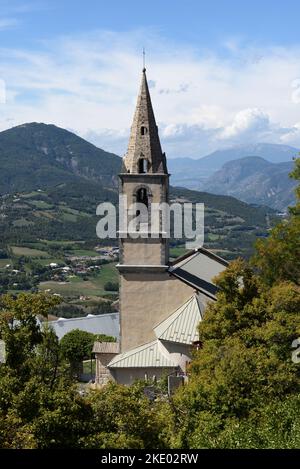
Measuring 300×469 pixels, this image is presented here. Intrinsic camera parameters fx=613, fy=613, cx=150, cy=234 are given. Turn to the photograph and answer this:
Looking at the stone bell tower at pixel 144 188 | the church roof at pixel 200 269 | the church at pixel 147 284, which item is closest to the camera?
the church at pixel 147 284

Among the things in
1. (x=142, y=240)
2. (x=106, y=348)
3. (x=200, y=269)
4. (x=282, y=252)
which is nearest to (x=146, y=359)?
(x=106, y=348)

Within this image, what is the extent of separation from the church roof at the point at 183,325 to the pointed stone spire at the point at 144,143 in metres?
7.36

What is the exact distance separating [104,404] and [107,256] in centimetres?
16195

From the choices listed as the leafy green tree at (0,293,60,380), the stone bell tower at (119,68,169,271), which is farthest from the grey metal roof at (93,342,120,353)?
the leafy green tree at (0,293,60,380)

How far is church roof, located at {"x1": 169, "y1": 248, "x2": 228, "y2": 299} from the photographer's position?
33.8 meters

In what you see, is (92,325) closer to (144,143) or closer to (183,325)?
(183,325)

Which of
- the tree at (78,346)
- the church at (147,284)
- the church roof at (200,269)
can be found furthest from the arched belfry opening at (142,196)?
the tree at (78,346)

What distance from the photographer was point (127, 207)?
32.7 metres

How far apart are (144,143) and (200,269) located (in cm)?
896

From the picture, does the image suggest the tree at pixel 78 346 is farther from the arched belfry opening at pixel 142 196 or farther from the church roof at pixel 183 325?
the arched belfry opening at pixel 142 196

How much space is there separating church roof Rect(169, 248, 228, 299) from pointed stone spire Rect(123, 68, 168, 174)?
5686 millimetres

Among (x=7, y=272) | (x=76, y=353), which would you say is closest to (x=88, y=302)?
(x=7, y=272)

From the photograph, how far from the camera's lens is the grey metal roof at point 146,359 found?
31.6m
